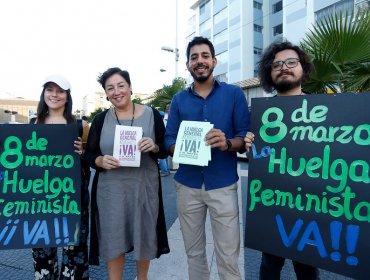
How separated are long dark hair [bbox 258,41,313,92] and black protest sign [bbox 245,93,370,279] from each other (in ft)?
1.14

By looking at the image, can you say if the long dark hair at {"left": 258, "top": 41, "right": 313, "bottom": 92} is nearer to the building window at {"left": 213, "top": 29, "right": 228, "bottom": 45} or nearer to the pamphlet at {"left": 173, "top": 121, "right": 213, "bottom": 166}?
the pamphlet at {"left": 173, "top": 121, "right": 213, "bottom": 166}

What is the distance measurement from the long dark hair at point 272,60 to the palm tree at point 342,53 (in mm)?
1231

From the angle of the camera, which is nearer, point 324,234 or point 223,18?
point 324,234

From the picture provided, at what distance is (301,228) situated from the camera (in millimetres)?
1768

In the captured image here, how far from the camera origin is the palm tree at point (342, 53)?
3.23m

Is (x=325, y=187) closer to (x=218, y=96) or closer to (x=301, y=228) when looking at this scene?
(x=301, y=228)

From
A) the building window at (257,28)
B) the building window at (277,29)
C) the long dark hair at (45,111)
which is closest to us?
the long dark hair at (45,111)

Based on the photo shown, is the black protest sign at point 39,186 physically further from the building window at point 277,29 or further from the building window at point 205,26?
the building window at point 205,26

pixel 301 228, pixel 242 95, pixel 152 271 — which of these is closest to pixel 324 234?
pixel 301 228

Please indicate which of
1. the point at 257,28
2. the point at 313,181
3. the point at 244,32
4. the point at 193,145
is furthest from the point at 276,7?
the point at 313,181

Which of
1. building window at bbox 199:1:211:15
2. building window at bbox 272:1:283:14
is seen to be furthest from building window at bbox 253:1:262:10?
building window at bbox 199:1:211:15

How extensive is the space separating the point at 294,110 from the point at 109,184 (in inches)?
55.0

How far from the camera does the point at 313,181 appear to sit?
1.74 m

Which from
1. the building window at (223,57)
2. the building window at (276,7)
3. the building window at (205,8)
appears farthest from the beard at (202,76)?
the building window at (205,8)
